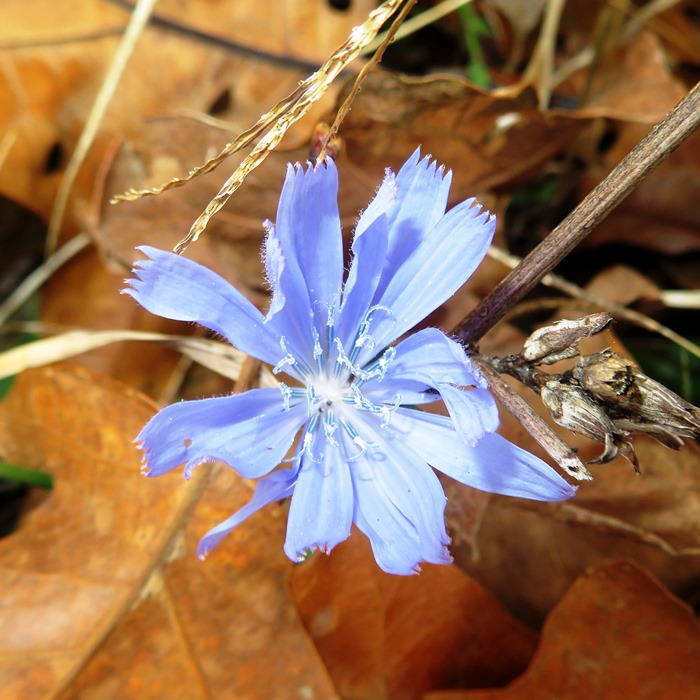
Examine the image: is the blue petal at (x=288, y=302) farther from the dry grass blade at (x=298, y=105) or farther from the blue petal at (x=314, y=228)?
the dry grass blade at (x=298, y=105)

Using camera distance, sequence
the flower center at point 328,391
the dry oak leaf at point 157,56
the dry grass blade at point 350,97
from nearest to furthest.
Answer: the dry grass blade at point 350,97 → the flower center at point 328,391 → the dry oak leaf at point 157,56

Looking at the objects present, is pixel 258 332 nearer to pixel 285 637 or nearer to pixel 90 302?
pixel 285 637

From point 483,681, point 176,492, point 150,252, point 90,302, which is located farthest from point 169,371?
point 483,681

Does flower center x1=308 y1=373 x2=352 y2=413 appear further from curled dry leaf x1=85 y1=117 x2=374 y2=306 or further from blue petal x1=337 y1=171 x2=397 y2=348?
curled dry leaf x1=85 y1=117 x2=374 y2=306

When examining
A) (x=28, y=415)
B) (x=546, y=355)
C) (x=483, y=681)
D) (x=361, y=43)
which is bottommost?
(x=483, y=681)

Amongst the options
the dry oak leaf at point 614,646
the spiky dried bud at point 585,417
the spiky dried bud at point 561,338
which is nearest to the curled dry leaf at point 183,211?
the spiky dried bud at point 561,338

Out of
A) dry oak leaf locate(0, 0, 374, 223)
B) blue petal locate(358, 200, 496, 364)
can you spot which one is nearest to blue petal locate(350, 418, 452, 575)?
blue petal locate(358, 200, 496, 364)
